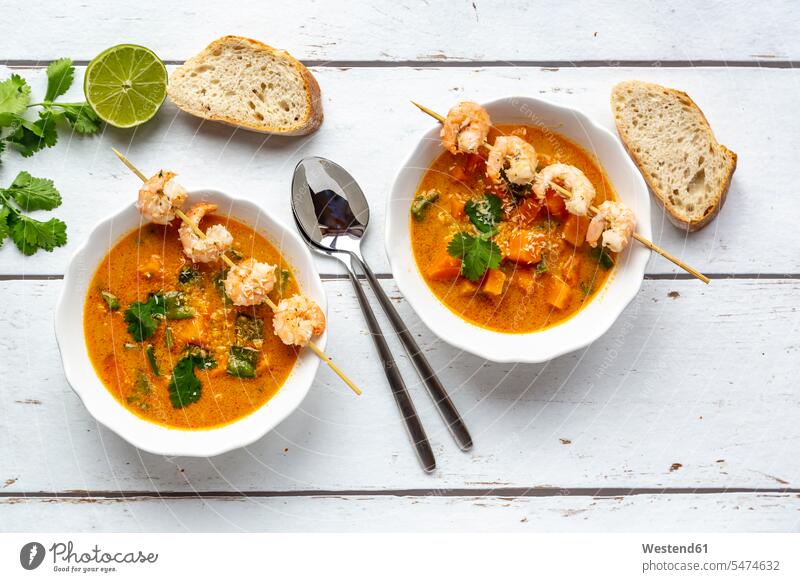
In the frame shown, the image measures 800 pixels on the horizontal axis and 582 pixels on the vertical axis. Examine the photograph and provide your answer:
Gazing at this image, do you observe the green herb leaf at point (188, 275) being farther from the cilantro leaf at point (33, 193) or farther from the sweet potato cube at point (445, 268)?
the sweet potato cube at point (445, 268)

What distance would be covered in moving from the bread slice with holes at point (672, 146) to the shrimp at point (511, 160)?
62 centimetres

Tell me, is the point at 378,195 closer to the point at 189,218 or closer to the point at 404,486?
the point at 189,218

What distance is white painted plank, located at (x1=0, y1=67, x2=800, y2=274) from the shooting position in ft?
11.5

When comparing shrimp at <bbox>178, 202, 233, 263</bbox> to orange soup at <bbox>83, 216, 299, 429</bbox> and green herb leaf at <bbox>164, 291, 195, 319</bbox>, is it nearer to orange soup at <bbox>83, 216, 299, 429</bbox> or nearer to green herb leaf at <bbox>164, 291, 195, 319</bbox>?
orange soup at <bbox>83, 216, 299, 429</bbox>

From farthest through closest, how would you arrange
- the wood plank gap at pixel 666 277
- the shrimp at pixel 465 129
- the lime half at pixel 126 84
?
the wood plank gap at pixel 666 277, the lime half at pixel 126 84, the shrimp at pixel 465 129

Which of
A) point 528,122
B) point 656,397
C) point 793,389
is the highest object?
point 528,122

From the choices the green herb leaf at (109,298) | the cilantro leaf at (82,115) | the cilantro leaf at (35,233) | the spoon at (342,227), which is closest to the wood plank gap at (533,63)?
the cilantro leaf at (82,115)

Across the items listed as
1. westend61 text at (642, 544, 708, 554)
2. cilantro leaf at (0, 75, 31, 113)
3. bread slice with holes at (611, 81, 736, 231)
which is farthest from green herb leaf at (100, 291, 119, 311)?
westend61 text at (642, 544, 708, 554)

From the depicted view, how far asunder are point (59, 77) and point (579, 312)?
276 cm

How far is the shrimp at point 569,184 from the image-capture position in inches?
124

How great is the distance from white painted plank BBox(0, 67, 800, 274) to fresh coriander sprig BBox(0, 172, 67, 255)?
54 mm

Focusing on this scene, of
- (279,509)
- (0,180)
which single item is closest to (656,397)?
(279,509)

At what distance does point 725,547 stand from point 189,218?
2991 mm

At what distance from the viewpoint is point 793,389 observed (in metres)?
3.54
